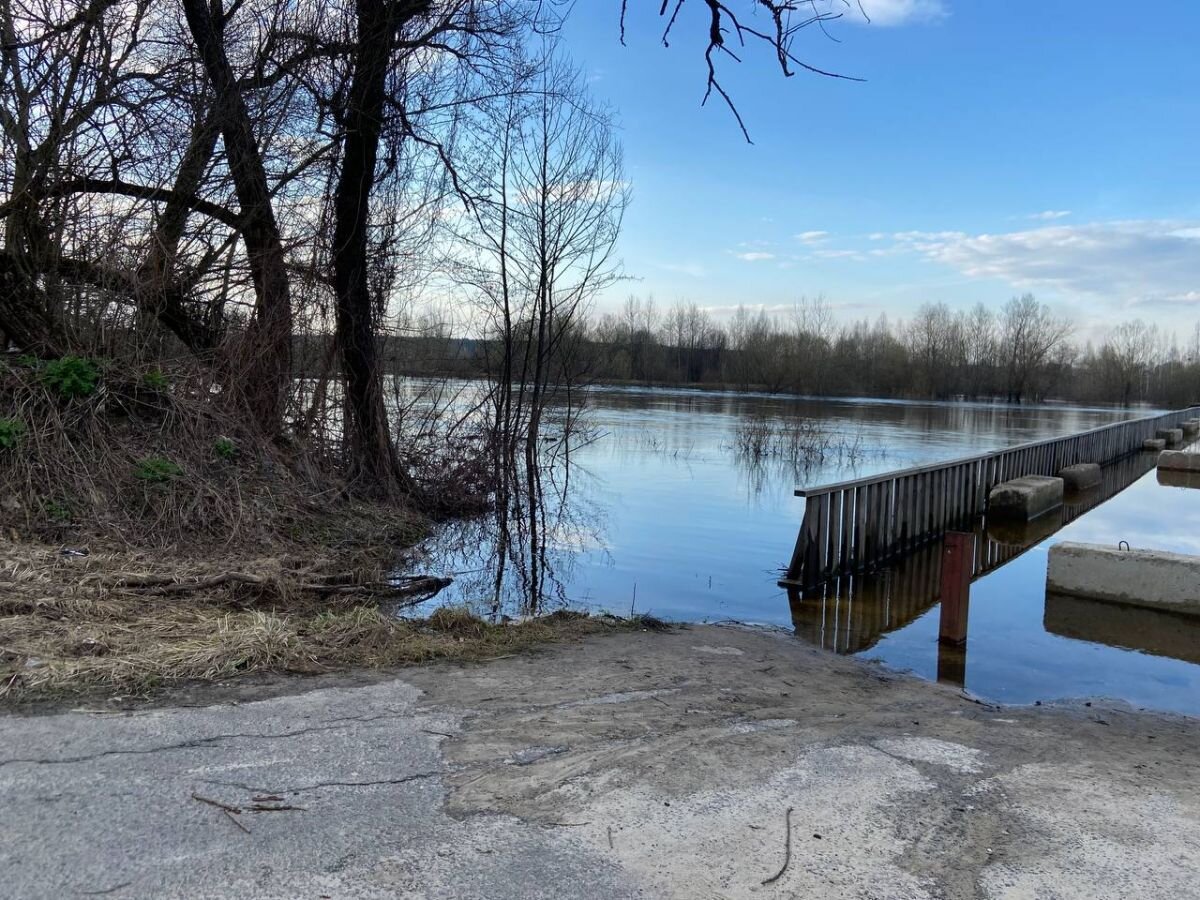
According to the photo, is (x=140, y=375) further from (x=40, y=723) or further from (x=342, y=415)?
(x=40, y=723)

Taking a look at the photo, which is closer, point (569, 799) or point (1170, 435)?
point (569, 799)

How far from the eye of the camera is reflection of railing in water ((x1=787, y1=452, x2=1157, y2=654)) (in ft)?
29.1

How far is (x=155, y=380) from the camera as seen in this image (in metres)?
10.0

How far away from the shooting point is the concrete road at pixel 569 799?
10.1 feet

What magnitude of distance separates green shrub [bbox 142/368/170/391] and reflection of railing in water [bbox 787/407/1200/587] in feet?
24.2

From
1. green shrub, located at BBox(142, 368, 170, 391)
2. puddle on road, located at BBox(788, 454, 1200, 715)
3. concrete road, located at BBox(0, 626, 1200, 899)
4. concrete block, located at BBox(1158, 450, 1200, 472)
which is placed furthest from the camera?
concrete block, located at BBox(1158, 450, 1200, 472)

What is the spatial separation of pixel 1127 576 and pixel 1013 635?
2025mm

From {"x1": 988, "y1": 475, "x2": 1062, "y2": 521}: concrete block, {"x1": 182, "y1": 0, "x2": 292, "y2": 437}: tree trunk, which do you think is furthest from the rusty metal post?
{"x1": 988, "y1": 475, "x2": 1062, "y2": 521}: concrete block

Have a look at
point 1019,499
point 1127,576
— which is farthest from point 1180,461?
point 1127,576

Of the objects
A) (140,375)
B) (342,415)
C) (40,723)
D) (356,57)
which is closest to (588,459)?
(342,415)

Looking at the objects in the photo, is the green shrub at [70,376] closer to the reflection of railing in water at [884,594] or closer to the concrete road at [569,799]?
the concrete road at [569,799]

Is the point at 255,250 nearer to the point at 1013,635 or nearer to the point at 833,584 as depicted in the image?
the point at 833,584

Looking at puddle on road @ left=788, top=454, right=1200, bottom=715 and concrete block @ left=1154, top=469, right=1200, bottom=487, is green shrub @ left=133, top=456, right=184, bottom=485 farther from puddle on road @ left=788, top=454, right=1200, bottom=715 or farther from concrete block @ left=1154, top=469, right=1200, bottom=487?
concrete block @ left=1154, top=469, right=1200, bottom=487

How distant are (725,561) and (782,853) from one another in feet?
28.2
